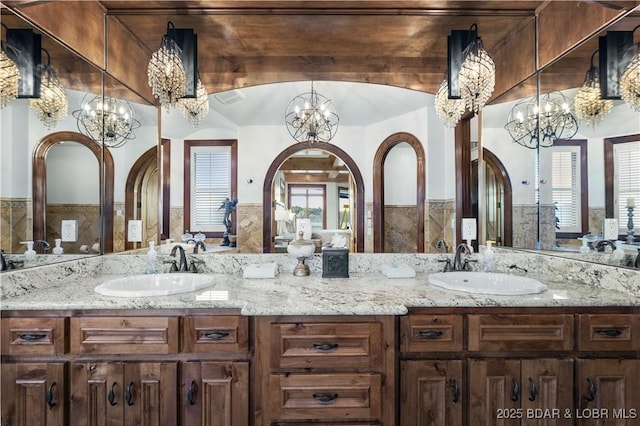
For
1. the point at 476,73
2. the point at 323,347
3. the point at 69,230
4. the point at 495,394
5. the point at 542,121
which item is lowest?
the point at 495,394

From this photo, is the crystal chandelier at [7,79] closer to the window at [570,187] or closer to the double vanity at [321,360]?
the double vanity at [321,360]

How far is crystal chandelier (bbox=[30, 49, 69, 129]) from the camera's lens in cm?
173

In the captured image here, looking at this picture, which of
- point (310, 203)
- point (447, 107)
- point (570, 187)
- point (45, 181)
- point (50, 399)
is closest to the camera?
point (50, 399)

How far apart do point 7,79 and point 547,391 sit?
117 inches

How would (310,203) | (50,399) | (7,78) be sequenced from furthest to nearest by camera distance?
(310,203)
(7,78)
(50,399)

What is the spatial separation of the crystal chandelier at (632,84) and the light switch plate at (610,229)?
0.57 meters

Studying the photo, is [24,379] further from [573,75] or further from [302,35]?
[573,75]

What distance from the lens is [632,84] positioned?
1.62 meters

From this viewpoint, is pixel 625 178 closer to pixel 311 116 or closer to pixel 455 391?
pixel 455 391

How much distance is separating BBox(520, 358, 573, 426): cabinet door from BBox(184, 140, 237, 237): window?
189 centimetres

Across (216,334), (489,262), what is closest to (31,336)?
(216,334)

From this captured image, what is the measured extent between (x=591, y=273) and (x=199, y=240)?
2406mm

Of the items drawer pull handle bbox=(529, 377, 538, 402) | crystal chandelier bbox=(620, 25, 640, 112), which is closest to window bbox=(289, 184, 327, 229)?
drawer pull handle bbox=(529, 377, 538, 402)

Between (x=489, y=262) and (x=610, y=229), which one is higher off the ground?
(x=610, y=229)
